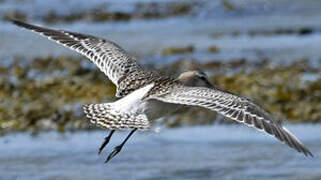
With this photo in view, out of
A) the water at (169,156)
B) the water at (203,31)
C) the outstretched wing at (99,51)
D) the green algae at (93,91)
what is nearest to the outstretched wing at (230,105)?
the outstretched wing at (99,51)

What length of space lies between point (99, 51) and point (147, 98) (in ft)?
4.29

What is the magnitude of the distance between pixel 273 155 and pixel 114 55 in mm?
1912

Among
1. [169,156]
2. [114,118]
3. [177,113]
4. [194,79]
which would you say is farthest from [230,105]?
[177,113]

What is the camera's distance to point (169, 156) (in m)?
10.5

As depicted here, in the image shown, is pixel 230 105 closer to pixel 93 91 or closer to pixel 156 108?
pixel 156 108

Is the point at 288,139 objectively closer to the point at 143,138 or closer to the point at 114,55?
the point at 114,55

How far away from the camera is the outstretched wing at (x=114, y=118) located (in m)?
A: 8.05

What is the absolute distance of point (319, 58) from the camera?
14422 mm

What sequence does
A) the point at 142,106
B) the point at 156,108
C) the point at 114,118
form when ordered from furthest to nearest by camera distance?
1. the point at 156,108
2. the point at 142,106
3. the point at 114,118

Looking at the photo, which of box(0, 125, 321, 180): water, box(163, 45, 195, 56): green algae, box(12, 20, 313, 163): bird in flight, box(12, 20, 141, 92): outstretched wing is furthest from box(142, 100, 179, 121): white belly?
box(163, 45, 195, 56): green algae

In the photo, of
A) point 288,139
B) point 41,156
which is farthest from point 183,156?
point 288,139

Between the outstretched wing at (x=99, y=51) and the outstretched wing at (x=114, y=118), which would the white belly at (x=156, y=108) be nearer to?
the outstretched wing at (x=114, y=118)

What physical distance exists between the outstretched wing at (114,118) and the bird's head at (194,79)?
0.88 m

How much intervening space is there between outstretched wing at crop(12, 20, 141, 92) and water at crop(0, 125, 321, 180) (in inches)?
41.6
